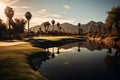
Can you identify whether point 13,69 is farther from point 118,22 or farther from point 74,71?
point 118,22

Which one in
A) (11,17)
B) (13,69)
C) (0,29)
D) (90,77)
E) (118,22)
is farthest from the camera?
(11,17)

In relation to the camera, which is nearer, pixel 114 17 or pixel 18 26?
pixel 114 17

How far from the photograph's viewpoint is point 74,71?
112 ft

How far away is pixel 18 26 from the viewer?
125188 mm

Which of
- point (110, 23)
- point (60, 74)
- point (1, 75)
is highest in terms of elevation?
point (110, 23)

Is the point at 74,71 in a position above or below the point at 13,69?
below

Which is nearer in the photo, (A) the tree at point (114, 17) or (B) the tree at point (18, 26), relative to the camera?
(A) the tree at point (114, 17)

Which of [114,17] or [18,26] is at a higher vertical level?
[114,17]

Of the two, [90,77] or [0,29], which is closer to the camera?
[90,77]

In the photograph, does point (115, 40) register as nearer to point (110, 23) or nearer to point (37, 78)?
point (110, 23)

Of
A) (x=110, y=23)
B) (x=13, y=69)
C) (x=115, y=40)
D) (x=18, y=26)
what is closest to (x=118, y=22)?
(x=110, y=23)

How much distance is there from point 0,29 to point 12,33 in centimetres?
1750

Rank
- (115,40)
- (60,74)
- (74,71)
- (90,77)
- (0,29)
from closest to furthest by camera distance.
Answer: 1. (90,77)
2. (60,74)
3. (74,71)
4. (115,40)
5. (0,29)

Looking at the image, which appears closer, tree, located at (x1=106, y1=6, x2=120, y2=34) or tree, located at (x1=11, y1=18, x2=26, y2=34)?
tree, located at (x1=106, y1=6, x2=120, y2=34)
